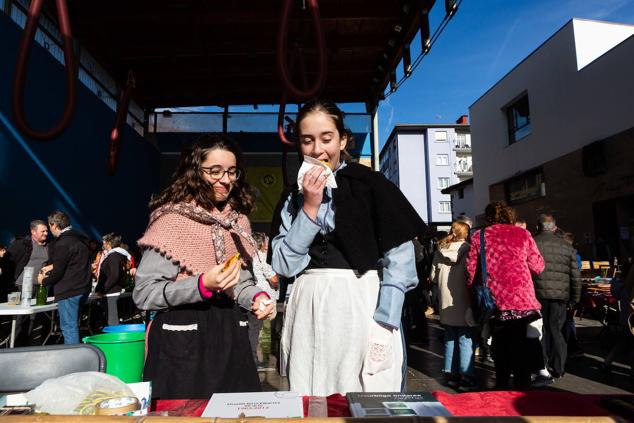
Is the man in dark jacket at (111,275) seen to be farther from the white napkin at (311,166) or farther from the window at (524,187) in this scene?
the window at (524,187)

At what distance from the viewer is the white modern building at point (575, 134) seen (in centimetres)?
1138

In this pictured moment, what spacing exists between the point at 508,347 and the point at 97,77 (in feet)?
36.7

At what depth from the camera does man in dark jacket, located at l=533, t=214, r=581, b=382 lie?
4777mm

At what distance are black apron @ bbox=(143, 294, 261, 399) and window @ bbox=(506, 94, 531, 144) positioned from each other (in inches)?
687

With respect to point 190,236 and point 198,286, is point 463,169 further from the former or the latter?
point 198,286

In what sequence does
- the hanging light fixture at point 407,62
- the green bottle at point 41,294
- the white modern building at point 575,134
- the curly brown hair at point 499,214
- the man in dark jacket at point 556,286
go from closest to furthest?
the curly brown hair at point 499,214 → the man in dark jacket at point 556,286 → the green bottle at point 41,294 → the hanging light fixture at point 407,62 → the white modern building at point 575,134

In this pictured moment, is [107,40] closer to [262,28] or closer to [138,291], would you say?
[262,28]

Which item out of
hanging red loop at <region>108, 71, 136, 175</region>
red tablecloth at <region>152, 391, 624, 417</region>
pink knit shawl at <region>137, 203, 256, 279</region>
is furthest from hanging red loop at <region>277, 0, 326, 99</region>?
hanging red loop at <region>108, 71, 136, 175</region>

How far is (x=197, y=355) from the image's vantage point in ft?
5.12

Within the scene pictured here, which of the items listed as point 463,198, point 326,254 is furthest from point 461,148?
point 326,254

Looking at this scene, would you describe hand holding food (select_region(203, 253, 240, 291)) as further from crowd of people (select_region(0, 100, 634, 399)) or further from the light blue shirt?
the light blue shirt

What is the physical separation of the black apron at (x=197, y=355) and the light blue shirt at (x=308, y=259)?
0.36m

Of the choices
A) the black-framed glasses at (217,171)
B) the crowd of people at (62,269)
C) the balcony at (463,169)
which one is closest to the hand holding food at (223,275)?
the black-framed glasses at (217,171)

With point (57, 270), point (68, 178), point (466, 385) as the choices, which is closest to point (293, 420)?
point (466, 385)
